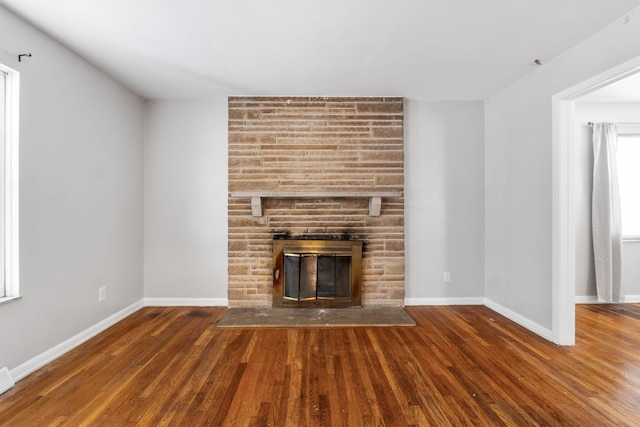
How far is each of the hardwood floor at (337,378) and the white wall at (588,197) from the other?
81cm

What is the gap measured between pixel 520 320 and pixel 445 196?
149 centimetres

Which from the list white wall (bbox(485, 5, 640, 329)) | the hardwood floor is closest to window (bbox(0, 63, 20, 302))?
the hardwood floor

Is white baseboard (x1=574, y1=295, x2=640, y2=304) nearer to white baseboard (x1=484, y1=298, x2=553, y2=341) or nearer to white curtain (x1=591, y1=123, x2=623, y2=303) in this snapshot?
white curtain (x1=591, y1=123, x2=623, y2=303)

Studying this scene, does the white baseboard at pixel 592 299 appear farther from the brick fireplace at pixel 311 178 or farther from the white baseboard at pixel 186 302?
the white baseboard at pixel 186 302

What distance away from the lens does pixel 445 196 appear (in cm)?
389

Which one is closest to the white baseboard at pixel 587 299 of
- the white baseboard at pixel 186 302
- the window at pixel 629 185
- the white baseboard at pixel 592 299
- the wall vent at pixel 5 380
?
the white baseboard at pixel 592 299

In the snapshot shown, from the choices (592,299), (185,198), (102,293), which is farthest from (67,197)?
(592,299)

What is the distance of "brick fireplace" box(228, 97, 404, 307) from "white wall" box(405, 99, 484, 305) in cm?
25

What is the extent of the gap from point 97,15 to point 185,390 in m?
2.46

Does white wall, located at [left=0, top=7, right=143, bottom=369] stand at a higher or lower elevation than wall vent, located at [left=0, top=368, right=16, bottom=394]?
higher

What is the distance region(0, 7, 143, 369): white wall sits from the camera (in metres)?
2.24

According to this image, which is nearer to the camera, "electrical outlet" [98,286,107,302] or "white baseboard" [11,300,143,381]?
"white baseboard" [11,300,143,381]

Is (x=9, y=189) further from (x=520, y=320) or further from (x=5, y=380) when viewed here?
(x=520, y=320)

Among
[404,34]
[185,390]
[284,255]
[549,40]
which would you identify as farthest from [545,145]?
[185,390]
